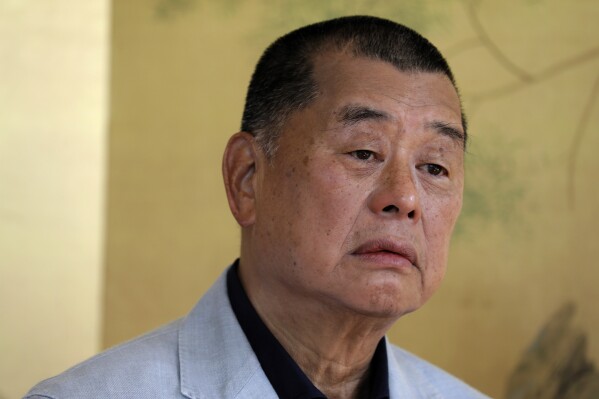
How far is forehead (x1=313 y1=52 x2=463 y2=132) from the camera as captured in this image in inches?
58.3

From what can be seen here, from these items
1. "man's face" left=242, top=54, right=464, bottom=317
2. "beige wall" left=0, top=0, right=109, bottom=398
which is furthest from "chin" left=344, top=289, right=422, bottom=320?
"beige wall" left=0, top=0, right=109, bottom=398

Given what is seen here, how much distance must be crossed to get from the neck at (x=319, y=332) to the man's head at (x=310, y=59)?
241 millimetres

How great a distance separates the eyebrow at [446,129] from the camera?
1509 mm

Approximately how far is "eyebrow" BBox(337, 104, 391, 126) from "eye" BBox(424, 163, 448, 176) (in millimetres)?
107

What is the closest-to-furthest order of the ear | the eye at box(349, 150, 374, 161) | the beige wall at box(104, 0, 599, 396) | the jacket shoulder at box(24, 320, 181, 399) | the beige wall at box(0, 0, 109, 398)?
the jacket shoulder at box(24, 320, 181, 399) → the eye at box(349, 150, 374, 161) → the ear → the beige wall at box(104, 0, 599, 396) → the beige wall at box(0, 0, 109, 398)

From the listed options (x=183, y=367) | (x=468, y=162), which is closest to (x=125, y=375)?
(x=183, y=367)

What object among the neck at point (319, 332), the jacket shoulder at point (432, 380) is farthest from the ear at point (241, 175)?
the jacket shoulder at point (432, 380)

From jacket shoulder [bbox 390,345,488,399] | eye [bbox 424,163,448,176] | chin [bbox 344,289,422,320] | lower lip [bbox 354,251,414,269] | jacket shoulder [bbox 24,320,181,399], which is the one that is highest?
eye [bbox 424,163,448,176]

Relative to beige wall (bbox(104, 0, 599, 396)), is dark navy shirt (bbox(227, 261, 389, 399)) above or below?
below

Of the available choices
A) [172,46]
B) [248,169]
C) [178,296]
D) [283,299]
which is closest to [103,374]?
[283,299]

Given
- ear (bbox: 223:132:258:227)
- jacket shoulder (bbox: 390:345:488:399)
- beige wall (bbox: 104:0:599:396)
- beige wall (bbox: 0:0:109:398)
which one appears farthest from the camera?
beige wall (bbox: 0:0:109:398)

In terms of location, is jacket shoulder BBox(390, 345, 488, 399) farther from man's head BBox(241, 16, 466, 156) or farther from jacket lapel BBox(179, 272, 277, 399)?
man's head BBox(241, 16, 466, 156)

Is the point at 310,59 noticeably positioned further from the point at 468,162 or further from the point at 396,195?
the point at 468,162

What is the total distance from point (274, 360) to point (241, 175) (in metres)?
0.31
